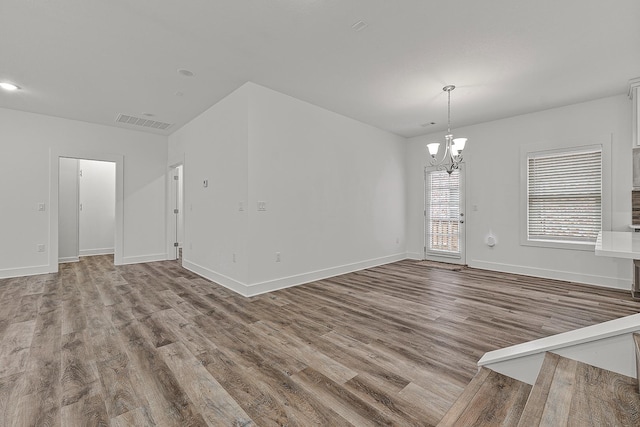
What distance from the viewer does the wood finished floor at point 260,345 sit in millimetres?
1568

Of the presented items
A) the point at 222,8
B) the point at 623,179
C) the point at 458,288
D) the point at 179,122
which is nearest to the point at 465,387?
the point at 458,288

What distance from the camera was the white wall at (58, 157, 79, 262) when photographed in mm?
6008

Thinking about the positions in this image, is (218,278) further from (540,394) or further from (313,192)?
(540,394)

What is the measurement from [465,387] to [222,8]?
336 centimetres

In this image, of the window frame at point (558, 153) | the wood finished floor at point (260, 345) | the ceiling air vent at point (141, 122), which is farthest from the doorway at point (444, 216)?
the ceiling air vent at point (141, 122)

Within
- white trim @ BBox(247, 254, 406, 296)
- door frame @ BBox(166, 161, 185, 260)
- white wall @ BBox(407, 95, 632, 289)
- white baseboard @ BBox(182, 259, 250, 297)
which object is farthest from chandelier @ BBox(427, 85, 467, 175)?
door frame @ BBox(166, 161, 185, 260)

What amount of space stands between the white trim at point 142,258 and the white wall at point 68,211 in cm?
153

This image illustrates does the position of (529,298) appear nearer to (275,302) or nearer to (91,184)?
(275,302)

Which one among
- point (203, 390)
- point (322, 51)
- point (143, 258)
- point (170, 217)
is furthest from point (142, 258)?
point (322, 51)

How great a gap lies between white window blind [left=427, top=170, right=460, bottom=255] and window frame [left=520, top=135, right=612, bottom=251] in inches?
44.6

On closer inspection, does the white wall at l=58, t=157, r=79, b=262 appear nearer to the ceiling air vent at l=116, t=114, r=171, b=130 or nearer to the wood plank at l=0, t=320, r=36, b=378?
the ceiling air vent at l=116, t=114, r=171, b=130

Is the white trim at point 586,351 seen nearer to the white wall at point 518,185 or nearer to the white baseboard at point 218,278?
the white baseboard at point 218,278

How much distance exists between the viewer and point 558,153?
15.0 ft

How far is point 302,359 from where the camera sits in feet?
6.88
